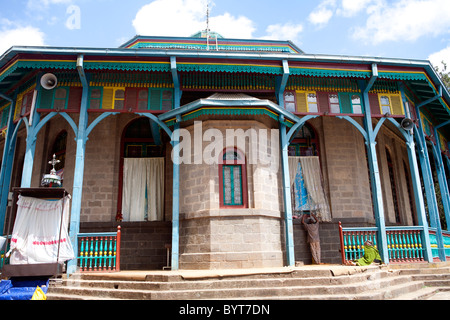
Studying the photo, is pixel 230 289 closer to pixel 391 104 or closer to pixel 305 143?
pixel 305 143

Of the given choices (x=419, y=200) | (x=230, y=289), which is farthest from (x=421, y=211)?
(x=230, y=289)

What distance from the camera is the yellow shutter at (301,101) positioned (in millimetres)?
10961

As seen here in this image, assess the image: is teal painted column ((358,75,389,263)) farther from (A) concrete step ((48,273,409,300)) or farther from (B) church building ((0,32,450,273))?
(A) concrete step ((48,273,409,300))

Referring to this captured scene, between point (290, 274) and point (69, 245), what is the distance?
5.17 m

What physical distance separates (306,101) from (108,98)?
18.4 feet

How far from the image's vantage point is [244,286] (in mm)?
7281

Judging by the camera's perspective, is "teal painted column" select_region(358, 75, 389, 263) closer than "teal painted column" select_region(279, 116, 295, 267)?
No

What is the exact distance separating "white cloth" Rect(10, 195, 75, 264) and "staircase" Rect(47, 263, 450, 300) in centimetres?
67

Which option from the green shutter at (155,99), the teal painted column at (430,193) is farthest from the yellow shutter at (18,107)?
the teal painted column at (430,193)

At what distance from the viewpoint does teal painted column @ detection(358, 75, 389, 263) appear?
400 inches

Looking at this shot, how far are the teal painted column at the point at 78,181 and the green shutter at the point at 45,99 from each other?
2.88 feet

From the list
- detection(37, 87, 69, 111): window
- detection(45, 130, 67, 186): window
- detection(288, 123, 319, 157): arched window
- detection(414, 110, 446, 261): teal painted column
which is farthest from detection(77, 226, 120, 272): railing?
detection(414, 110, 446, 261): teal painted column
